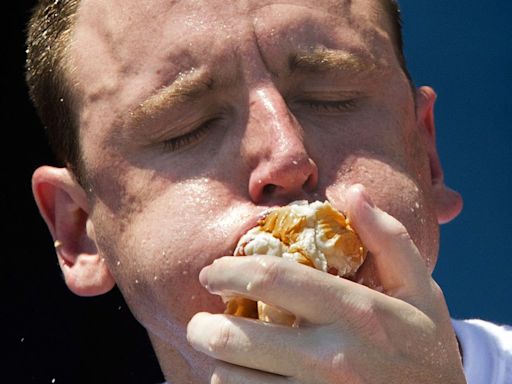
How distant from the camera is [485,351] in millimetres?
2004

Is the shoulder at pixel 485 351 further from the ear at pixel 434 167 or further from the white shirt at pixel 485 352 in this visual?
the ear at pixel 434 167

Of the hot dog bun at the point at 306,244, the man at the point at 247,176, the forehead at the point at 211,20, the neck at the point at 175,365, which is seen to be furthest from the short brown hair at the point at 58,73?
the hot dog bun at the point at 306,244

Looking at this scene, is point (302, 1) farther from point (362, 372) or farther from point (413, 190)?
point (362, 372)

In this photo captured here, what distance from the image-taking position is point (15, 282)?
254 centimetres

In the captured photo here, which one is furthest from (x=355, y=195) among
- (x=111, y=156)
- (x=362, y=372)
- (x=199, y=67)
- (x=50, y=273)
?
(x=50, y=273)

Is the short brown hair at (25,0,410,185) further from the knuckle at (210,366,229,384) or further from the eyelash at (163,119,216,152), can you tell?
the knuckle at (210,366,229,384)

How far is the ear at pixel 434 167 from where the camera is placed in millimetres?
1753

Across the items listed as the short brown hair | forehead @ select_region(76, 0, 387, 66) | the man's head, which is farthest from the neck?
forehead @ select_region(76, 0, 387, 66)

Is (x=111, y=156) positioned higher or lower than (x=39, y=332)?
higher

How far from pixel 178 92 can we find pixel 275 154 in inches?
9.3

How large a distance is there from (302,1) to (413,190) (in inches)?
15.3

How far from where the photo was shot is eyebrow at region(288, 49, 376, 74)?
154 centimetres

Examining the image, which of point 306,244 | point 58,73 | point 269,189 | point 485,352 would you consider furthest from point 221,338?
point 485,352

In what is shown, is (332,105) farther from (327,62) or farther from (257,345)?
Answer: (257,345)
